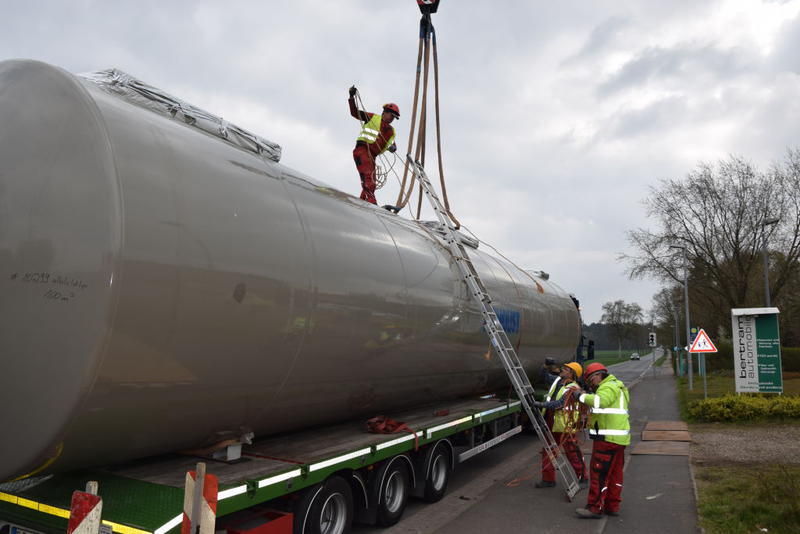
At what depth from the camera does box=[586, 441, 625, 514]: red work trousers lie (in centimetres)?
712

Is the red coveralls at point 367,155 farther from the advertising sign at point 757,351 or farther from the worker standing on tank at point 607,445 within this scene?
the advertising sign at point 757,351

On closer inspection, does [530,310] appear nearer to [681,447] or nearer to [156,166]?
[681,447]

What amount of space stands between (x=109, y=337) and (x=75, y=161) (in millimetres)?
1170

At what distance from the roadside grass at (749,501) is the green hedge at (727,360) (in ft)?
102

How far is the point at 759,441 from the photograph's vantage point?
40.2 feet

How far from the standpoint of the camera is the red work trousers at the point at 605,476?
7117 mm

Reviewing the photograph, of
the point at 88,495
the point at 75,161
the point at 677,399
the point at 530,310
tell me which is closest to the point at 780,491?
the point at 530,310

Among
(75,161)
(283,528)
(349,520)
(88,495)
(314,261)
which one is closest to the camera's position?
(88,495)

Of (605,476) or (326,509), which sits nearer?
(326,509)

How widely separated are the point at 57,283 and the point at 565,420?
6925mm

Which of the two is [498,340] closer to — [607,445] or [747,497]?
[607,445]

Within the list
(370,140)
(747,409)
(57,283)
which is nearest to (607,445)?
(370,140)

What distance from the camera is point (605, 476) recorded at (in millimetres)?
7141

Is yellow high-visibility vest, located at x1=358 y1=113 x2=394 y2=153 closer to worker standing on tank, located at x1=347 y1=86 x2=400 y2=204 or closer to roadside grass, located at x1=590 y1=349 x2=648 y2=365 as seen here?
worker standing on tank, located at x1=347 y1=86 x2=400 y2=204
